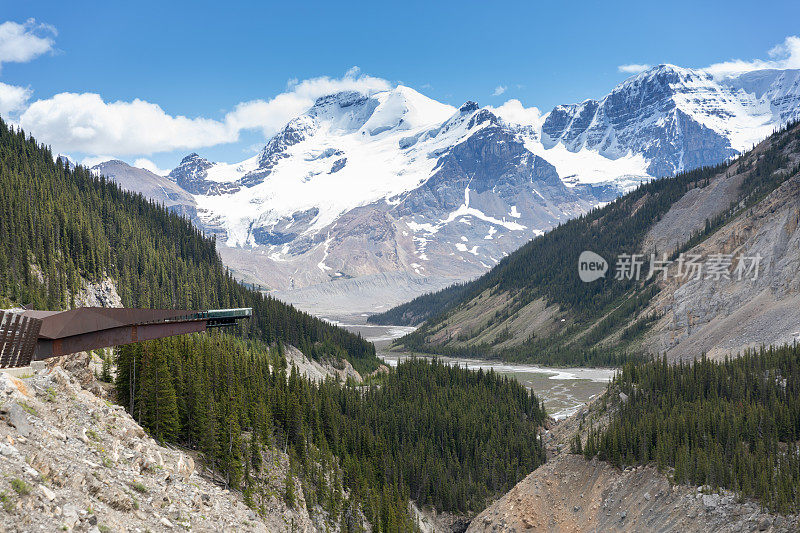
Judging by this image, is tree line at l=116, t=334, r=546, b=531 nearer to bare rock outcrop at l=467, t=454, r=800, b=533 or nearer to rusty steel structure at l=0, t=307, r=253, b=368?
rusty steel structure at l=0, t=307, r=253, b=368

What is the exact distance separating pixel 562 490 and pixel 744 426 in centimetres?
2027

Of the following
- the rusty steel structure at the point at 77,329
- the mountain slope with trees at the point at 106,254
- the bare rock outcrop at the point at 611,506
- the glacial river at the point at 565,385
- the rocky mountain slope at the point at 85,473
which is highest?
the mountain slope with trees at the point at 106,254

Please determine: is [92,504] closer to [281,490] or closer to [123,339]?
[123,339]

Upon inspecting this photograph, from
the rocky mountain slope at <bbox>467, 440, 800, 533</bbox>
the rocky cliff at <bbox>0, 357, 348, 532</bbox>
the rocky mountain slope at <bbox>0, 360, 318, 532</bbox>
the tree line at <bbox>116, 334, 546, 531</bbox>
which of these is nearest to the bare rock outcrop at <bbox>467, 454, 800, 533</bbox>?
the rocky mountain slope at <bbox>467, 440, 800, 533</bbox>

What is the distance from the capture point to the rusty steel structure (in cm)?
3375

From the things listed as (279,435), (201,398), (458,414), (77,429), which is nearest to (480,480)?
(458,414)

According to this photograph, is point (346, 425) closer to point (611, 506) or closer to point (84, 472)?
point (611, 506)

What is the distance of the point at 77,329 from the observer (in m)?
39.1

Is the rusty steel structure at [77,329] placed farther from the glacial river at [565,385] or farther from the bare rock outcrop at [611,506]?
the glacial river at [565,385]

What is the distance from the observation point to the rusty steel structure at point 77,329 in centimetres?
3375

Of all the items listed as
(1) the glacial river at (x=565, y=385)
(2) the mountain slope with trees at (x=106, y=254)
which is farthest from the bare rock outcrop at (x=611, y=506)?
(2) the mountain slope with trees at (x=106, y=254)

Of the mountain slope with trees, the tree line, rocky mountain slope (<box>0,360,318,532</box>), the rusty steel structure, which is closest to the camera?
rocky mountain slope (<box>0,360,318,532</box>)

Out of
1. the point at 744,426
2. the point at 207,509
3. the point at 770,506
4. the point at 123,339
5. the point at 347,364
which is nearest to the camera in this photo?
the point at 207,509

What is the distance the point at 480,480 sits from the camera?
8800 centimetres
